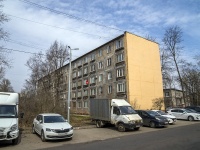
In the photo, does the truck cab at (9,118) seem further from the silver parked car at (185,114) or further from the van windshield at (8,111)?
the silver parked car at (185,114)

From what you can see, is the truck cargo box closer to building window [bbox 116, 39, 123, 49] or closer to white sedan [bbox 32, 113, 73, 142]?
white sedan [bbox 32, 113, 73, 142]

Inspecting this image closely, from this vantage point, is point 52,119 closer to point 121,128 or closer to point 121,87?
point 121,128

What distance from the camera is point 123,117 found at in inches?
737

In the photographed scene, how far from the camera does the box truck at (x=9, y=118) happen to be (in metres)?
12.0

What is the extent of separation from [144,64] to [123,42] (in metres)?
5.85

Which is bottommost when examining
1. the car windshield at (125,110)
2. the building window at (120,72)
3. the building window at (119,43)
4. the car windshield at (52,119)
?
the car windshield at (52,119)

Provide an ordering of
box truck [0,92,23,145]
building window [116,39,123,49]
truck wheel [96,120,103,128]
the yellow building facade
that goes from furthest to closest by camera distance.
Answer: building window [116,39,123,49]
the yellow building facade
truck wheel [96,120,103,128]
box truck [0,92,23,145]

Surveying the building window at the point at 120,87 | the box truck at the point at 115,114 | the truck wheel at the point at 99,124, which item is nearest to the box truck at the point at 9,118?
the box truck at the point at 115,114

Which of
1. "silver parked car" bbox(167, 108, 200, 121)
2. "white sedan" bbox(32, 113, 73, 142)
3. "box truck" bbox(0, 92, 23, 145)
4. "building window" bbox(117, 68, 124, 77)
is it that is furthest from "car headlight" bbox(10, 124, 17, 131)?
"building window" bbox(117, 68, 124, 77)

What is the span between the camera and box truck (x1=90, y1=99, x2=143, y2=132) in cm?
1862

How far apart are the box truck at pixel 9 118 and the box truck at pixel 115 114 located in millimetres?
8709

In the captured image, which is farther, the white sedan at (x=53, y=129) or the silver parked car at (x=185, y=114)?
the silver parked car at (x=185, y=114)

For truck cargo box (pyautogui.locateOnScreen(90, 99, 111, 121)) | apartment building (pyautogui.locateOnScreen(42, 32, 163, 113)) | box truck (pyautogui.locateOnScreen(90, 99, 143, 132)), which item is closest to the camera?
box truck (pyautogui.locateOnScreen(90, 99, 143, 132))

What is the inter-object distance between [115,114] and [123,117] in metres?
1.19
